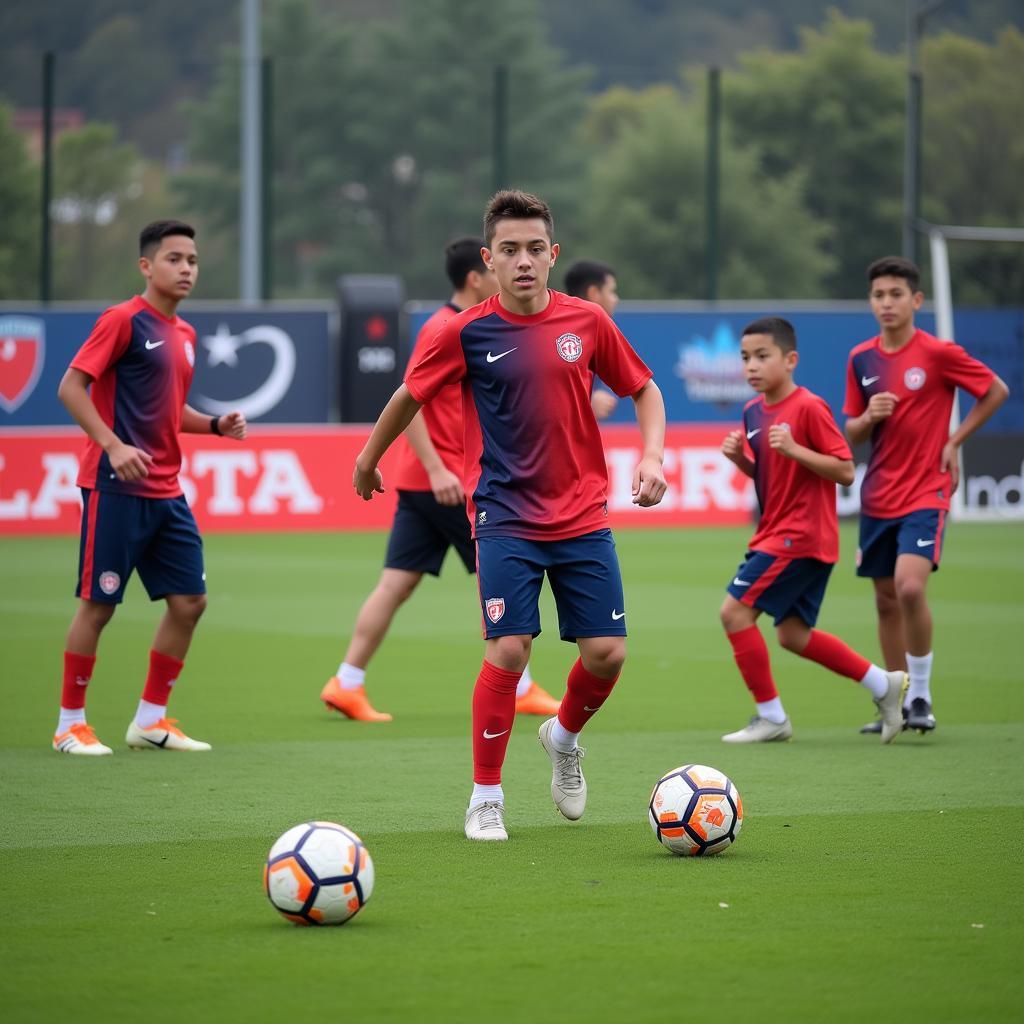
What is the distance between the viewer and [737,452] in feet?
28.0

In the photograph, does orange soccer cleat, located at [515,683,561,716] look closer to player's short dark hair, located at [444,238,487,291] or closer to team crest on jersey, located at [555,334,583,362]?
player's short dark hair, located at [444,238,487,291]

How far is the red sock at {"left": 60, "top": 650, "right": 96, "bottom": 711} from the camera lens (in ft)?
26.5

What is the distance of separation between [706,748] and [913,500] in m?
A: 1.56

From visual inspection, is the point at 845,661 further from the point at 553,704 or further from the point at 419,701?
the point at 419,701

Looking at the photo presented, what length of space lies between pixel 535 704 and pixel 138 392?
262 centimetres

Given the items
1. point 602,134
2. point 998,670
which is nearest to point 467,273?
point 998,670

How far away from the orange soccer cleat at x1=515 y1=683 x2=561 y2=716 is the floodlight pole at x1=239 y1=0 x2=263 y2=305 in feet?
66.9

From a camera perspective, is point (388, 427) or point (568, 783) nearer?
point (388, 427)

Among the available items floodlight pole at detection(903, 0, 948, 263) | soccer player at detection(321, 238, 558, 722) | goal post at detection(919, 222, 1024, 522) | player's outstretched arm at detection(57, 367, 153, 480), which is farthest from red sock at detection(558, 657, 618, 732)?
floodlight pole at detection(903, 0, 948, 263)

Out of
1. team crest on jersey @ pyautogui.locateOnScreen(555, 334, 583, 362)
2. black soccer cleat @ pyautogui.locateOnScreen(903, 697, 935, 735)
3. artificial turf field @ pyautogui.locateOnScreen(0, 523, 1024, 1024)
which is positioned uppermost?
team crest on jersey @ pyautogui.locateOnScreen(555, 334, 583, 362)

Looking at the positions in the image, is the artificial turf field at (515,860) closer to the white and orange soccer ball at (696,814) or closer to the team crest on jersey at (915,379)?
the white and orange soccer ball at (696,814)

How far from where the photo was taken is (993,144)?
2634cm

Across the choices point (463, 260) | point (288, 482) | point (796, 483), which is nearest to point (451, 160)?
point (288, 482)

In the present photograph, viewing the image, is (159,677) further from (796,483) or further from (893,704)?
(893,704)
